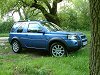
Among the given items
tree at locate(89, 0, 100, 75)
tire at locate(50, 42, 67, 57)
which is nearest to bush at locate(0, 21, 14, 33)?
tire at locate(50, 42, 67, 57)

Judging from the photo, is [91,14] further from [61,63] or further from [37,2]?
[37,2]

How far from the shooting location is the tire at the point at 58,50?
12.7 metres

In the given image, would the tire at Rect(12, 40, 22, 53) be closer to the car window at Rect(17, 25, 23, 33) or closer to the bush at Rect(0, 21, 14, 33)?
the car window at Rect(17, 25, 23, 33)

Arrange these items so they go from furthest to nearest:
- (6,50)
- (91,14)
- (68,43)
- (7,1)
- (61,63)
Result: (7,1)
(6,50)
(68,43)
(61,63)
(91,14)

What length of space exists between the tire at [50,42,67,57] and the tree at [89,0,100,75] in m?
7.56

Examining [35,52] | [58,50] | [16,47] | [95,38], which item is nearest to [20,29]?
[16,47]

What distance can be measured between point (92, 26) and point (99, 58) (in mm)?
588

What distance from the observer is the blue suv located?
12703 millimetres

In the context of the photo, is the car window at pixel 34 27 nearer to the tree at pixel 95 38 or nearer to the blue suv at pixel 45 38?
the blue suv at pixel 45 38

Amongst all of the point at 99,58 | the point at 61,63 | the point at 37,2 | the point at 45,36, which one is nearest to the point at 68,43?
the point at 45,36

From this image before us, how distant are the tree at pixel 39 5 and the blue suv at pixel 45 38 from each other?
10.1 ft

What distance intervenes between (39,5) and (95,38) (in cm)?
1347

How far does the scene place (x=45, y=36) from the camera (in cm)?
1327

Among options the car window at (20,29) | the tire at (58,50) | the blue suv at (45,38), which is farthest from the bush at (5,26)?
the tire at (58,50)
